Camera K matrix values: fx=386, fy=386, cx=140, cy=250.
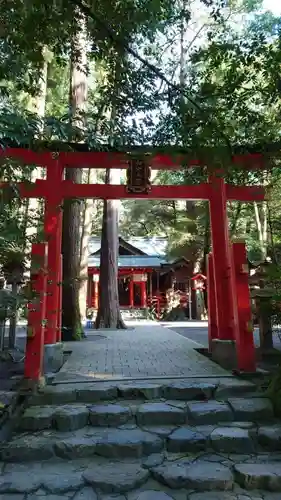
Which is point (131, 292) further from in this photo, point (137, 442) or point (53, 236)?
point (137, 442)

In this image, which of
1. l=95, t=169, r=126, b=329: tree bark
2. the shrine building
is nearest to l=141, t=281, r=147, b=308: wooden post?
the shrine building

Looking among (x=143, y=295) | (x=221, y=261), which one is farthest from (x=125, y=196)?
(x=143, y=295)

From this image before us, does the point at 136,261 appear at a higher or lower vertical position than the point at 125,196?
higher

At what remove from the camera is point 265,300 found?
539cm

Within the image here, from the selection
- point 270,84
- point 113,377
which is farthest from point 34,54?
point 113,377

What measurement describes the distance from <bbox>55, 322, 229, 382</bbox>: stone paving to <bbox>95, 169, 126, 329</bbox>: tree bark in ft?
17.9

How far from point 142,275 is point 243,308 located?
55.1 ft

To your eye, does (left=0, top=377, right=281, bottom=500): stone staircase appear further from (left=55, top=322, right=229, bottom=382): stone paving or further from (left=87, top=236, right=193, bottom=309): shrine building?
(left=87, top=236, right=193, bottom=309): shrine building

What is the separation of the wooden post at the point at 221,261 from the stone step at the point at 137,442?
2.22m

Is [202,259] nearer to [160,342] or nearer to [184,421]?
[160,342]

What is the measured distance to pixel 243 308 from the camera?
4.65 m

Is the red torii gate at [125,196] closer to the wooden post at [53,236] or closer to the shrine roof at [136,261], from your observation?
the wooden post at [53,236]

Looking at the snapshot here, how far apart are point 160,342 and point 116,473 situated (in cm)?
560

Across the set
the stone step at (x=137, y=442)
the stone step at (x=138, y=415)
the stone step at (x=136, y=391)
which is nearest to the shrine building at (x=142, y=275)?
the stone step at (x=136, y=391)
